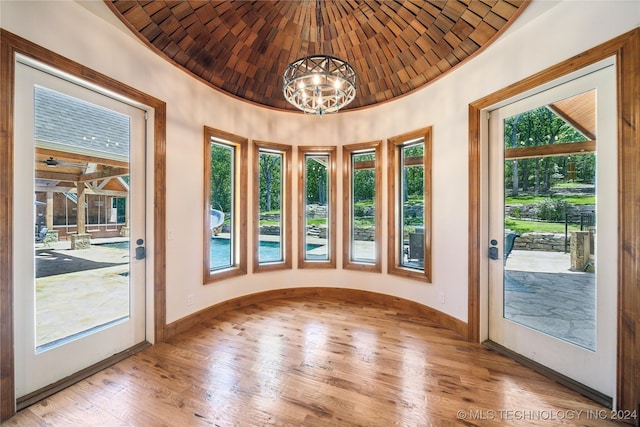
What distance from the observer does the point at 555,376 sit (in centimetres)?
211

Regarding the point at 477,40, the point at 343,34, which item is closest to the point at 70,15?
the point at 343,34

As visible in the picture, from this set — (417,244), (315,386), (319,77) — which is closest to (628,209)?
(417,244)

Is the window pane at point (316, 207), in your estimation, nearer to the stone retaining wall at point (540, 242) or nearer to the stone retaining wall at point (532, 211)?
the stone retaining wall at point (532, 211)

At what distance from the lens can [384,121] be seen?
3.81 m

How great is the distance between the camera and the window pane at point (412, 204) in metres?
3.54

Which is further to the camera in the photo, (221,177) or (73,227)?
(221,177)

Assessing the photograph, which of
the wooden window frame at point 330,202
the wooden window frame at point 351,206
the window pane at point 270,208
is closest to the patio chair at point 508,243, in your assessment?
the wooden window frame at point 351,206

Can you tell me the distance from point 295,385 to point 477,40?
3.61m

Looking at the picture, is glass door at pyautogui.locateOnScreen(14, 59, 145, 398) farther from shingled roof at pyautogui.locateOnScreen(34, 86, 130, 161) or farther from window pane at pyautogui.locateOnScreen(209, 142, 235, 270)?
window pane at pyautogui.locateOnScreen(209, 142, 235, 270)

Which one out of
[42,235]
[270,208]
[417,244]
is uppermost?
[270,208]

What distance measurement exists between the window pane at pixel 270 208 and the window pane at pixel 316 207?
443 millimetres

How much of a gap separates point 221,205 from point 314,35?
2.49 m

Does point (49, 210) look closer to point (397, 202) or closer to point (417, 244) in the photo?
point (397, 202)

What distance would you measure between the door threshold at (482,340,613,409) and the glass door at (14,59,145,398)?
3.59 meters
